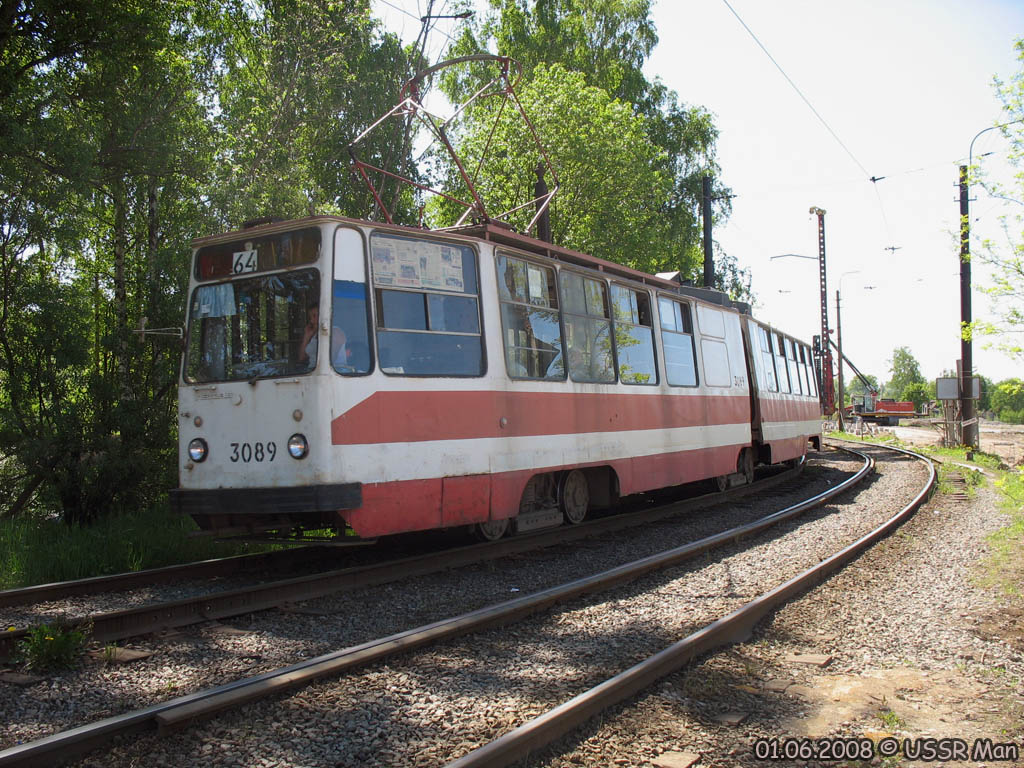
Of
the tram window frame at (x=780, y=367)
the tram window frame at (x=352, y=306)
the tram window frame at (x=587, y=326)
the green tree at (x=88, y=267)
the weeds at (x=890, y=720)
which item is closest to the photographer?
the weeds at (x=890, y=720)

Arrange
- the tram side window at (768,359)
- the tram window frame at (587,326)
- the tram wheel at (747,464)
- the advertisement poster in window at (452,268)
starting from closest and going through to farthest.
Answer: the advertisement poster in window at (452,268) < the tram window frame at (587,326) < the tram wheel at (747,464) < the tram side window at (768,359)

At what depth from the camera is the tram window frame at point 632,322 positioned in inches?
394

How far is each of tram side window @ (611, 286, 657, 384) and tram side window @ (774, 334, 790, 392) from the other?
6563 mm

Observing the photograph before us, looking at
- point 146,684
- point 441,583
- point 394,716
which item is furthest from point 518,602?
point 146,684

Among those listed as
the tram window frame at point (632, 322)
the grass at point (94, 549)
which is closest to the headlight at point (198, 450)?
the grass at point (94, 549)

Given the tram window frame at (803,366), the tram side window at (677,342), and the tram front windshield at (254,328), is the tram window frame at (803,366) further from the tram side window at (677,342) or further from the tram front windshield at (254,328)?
the tram front windshield at (254,328)

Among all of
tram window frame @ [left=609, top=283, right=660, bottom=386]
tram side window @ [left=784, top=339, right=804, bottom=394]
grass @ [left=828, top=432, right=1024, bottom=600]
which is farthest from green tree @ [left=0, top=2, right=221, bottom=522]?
tram side window @ [left=784, top=339, right=804, bottom=394]

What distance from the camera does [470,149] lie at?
25.4 m

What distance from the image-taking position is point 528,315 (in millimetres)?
8516

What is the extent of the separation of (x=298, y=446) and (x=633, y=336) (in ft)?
16.5

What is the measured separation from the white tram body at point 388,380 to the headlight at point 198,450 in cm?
2

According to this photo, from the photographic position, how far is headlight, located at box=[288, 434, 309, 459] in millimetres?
6648

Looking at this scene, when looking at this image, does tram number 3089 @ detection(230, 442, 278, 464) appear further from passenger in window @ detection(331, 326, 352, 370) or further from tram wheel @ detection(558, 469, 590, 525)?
tram wheel @ detection(558, 469, 590, 525)

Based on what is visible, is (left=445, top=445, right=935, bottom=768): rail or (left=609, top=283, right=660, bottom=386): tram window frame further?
(left=609, top=283, right=660, bottom=386): tram window frame
